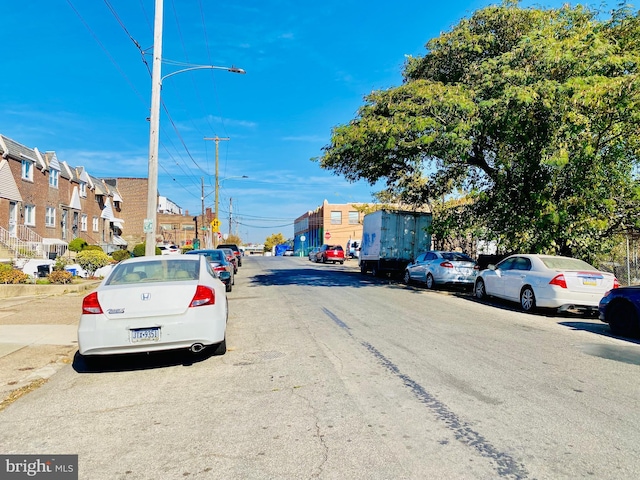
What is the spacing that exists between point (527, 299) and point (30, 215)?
2863cm

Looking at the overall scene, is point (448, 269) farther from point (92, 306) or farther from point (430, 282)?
point (92, 306)

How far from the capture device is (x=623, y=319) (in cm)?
938

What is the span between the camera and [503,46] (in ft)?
56.5

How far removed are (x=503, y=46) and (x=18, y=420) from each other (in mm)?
17703

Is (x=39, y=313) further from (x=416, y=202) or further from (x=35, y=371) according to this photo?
(x=416, y=202)

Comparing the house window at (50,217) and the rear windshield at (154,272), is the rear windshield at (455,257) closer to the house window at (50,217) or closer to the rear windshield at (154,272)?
the rear windshield at (154,272)

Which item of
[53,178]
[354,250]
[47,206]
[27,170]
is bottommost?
[354,250]

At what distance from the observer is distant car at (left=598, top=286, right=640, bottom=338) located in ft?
29.9

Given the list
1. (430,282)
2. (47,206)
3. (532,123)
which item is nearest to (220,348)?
(532,123)

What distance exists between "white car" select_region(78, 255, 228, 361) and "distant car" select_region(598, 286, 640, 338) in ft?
24.7

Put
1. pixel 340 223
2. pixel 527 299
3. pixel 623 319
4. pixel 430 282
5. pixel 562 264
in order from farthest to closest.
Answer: pixel 340 223, pixel 430 282, pixel 527 299, pixel 562 264, pixel 623 319

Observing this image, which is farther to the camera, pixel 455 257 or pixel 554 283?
pixel 455 257

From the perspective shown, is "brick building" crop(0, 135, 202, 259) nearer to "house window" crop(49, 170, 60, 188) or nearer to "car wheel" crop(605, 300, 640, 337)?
"house window" crop(49, 170, 60, 188)

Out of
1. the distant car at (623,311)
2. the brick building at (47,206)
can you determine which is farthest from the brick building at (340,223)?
the distant car at (623,311)
